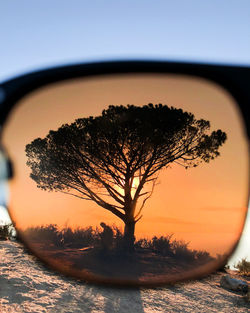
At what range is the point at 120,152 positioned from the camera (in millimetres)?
2459

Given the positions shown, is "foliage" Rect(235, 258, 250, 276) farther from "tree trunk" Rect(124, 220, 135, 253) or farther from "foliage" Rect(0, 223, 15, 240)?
"foliage" Rect(0, 223, 15, 240)

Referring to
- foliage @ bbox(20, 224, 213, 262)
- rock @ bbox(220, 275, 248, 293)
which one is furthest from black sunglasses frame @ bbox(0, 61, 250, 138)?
rock @ bbox(220, 275, 248, 293)

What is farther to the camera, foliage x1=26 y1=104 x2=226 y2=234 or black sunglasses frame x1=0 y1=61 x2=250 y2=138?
foliage x1=26 y1=104 x2=226 y2=234

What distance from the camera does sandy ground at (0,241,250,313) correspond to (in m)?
1.63

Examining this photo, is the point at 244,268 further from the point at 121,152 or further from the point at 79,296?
the point at 79,296

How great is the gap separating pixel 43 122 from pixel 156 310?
53.1 inches

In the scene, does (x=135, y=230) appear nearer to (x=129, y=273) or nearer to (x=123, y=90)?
(x=129, y=273)

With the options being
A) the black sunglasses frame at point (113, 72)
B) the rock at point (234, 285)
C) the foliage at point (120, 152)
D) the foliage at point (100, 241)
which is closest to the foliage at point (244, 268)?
the rock at point (234, 285)

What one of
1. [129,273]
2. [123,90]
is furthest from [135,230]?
[123,90]

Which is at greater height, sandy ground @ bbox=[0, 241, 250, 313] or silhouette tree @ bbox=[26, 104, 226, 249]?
silhouette tree @ bbox=[26, 104, 226, 249]

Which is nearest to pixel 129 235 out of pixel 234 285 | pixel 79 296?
pixel 79 296

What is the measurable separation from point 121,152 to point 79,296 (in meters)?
1.11

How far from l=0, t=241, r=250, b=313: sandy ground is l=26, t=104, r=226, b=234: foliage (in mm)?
382

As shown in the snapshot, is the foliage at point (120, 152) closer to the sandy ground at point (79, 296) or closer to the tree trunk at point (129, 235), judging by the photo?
the tree trunk at point (129, 235)
